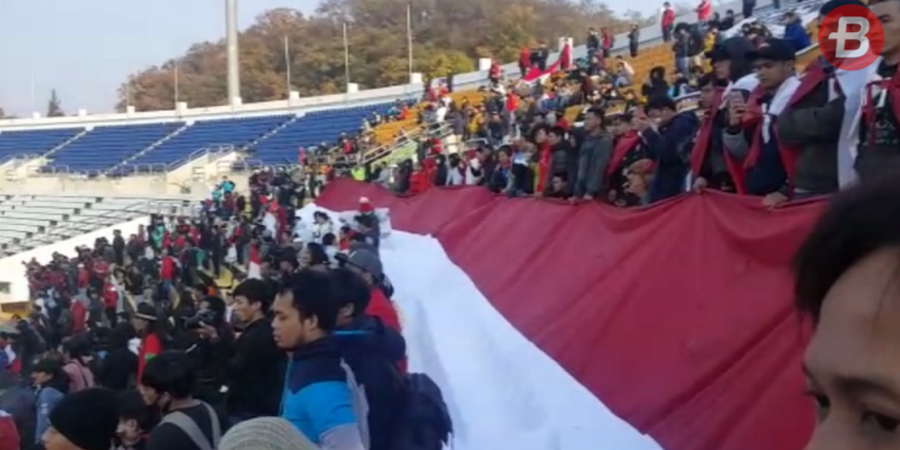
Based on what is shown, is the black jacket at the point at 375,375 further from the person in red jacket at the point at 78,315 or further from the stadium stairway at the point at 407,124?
the stadium stairway at the point at 407,124

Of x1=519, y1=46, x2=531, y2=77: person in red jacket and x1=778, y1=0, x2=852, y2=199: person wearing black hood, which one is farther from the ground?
x1=519, y1=46, x2=531, y2=77: person in red jacket

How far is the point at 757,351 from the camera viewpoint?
11.6 ft

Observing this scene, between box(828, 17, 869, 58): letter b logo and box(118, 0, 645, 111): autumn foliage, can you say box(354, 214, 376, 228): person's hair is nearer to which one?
box(828, 17, 869, 58): letter b logo

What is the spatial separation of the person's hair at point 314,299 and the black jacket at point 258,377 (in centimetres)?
61

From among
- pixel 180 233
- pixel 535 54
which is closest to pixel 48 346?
pixel 180 233

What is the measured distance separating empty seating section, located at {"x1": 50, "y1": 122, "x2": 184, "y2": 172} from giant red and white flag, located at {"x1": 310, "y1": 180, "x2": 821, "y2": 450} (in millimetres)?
29983

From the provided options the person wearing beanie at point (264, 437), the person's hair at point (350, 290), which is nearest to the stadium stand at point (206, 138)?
the person's hair at point (350, 290)

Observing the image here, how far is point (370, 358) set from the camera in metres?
2.90

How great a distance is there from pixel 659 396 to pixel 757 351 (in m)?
0.66

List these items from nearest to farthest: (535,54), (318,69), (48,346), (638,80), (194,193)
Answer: (48,346), (638,80), (535,54), (194,193), (318,69)

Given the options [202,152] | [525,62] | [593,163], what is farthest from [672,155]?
[202,152]

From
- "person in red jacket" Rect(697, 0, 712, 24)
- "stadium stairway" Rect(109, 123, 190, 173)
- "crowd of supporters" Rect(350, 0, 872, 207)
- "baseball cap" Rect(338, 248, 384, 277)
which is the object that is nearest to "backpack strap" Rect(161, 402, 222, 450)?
"crowd of supporters" Rect(350, 0, 872, 207)

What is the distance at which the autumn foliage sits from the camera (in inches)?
2009

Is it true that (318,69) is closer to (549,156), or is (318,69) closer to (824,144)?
(549,156)
